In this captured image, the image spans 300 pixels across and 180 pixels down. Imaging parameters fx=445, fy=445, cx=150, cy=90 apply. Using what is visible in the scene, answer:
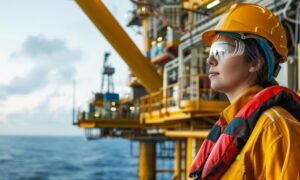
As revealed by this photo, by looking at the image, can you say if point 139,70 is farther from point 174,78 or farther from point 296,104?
point 296,104

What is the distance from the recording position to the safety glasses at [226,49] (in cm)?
180

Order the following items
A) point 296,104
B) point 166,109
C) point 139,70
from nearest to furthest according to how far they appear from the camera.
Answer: point 296,104
point 166,109
point 139,70

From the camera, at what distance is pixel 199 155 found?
1899 mm

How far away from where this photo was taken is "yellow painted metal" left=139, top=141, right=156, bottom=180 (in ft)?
81.7

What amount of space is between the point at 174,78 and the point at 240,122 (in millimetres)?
16887

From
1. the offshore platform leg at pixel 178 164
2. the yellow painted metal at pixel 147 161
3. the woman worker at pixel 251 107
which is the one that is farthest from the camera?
the yellow painted metal at pixel 147 161

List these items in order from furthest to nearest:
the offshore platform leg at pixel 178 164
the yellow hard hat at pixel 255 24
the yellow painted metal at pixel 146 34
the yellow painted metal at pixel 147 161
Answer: the yellow painted metal at pixel 146 34
the yellow painted metal at pixel 147 161
the offshore platform leg at pixel 178 164
the yellow hard hat at pixel 255 24

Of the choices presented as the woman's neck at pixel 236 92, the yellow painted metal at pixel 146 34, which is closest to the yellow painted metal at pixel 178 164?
the yellow painted metal at pixel 146 34

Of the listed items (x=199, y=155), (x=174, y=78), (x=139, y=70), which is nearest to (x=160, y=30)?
(x=174, y=78)

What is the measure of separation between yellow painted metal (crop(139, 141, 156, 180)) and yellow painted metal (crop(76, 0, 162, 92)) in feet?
30.6

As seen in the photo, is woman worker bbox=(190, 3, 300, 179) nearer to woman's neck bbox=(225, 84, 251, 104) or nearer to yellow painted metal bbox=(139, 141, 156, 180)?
woman's neck bbox=(225, 84, 251, 104)

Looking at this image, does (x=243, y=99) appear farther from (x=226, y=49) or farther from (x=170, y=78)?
(x=170, y=78)

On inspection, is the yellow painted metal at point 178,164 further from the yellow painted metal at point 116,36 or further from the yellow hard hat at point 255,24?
the yellow hard hat at point 255,24

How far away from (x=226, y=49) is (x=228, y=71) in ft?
0.30
